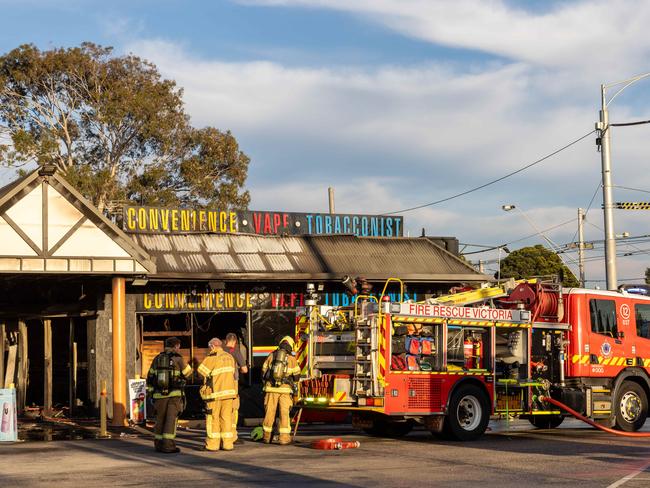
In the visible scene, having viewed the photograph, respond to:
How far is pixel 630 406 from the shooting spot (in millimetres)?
17766

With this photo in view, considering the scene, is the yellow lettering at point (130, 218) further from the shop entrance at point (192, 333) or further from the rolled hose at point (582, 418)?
the rolled hose at point (582, 418)

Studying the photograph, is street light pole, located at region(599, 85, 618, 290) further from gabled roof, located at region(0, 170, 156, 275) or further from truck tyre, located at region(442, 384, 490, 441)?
gabled roof, located at region(0, 170, 156, 275)

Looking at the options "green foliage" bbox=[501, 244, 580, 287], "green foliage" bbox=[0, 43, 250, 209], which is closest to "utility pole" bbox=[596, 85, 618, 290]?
"green foliage" bbox=[0, 43, 250, 209]

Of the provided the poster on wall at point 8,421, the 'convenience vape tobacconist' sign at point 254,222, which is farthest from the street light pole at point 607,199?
the poster on wall at point 8,421

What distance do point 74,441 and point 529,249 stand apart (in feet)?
185

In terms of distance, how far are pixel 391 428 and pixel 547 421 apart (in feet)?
11.2

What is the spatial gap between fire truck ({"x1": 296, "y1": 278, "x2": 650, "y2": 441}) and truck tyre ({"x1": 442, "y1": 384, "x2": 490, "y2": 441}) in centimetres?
2

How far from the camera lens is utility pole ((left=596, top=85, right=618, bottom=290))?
25156 millimetres

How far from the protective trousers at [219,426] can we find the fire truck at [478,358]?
65.5 inches

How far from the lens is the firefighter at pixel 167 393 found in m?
14.4

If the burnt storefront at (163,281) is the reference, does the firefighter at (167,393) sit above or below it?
below

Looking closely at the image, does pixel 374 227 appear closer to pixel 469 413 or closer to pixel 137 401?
pixel 137 401

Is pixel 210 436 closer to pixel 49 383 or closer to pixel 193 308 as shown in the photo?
pixel 193 308

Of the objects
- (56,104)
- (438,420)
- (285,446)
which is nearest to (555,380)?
(438,420)
